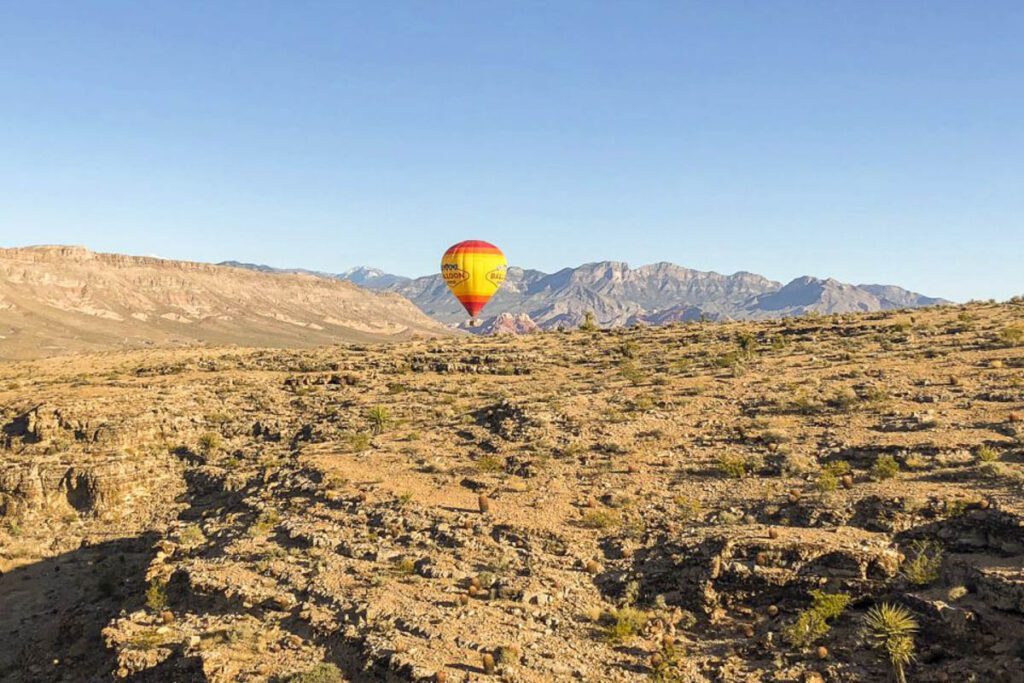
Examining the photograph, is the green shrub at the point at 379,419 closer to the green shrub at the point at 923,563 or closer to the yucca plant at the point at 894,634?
the green shrub at the point at 923,563

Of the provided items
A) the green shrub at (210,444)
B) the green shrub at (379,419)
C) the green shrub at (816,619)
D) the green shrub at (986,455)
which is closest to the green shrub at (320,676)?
the green shrub at (816,619)

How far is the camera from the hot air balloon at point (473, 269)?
56056 millimetres

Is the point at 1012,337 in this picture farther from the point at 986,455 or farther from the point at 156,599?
the point at 156,599

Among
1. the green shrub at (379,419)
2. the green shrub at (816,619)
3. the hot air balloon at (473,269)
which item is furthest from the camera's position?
the hot air balloon at (473,269)

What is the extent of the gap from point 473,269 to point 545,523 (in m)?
36.8

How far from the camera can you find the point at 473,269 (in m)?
56.2

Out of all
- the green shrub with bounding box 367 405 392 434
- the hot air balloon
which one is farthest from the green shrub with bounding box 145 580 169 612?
the hot air balloon

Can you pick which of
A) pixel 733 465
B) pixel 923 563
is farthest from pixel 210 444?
pixel 923 563

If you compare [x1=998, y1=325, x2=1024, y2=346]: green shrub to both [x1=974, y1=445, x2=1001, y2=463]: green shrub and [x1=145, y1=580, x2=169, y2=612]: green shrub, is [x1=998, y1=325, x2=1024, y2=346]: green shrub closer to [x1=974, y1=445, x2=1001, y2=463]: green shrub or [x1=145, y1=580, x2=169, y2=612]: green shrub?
[x1=974, y1=445, x2=1001, y2=463]: green shrub

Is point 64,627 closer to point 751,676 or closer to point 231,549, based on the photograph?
point 231,549

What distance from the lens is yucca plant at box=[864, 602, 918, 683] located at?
13492mm

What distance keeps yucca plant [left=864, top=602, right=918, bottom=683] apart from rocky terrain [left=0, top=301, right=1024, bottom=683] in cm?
5

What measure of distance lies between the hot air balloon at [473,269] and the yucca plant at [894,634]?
43434mm

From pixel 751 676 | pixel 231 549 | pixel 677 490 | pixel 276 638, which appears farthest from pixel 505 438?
pixel 751 676
